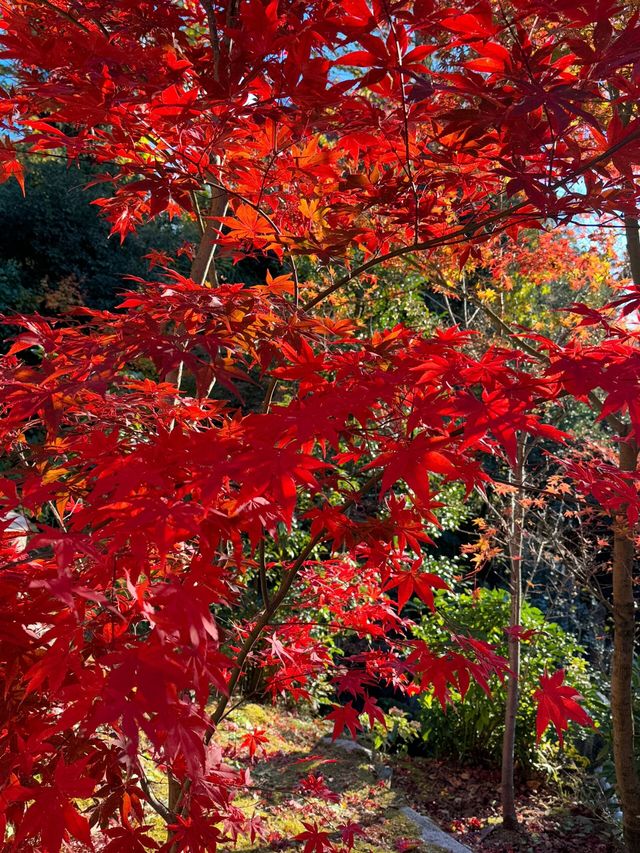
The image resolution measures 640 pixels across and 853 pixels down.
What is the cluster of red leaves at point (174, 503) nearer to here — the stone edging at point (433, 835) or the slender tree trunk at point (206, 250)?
the slender tree trunk at point (206, 250)

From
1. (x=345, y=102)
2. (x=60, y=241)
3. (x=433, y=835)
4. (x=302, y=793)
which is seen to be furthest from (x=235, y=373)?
(x=60, y=241)

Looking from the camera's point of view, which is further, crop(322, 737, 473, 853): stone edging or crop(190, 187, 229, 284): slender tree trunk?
crop(322, 737, 473, 853): stone edging

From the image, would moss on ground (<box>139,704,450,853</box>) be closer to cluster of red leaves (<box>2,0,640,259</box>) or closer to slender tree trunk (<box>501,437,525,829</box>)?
slender tree trunk (<box>501,437,525,829</box>)

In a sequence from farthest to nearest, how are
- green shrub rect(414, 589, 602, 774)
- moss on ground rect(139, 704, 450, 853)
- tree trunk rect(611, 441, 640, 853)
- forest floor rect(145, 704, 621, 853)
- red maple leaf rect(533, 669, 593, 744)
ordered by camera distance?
green shrub rect(414, 589, 602, 774)
forest floor rect(145, 704, 621, 853)
moss on ground rect(139, 704, 450, 853)
tree trunk rect(611, 441, 640, 853)
red maple leaf rect(533, 669, 593, 744)

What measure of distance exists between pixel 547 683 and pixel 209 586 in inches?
36.0

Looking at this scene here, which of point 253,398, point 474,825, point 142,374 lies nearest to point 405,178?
point 474,825

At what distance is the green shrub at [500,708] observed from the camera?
4.39 m

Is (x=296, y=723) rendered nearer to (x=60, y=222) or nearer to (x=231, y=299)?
(x=231, y=299)

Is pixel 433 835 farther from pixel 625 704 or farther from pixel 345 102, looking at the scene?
pixel 345 102

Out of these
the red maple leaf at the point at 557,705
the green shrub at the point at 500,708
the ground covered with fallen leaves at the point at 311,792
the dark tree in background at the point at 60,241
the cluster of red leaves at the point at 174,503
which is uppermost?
the dark tree in background at the point at 60,241

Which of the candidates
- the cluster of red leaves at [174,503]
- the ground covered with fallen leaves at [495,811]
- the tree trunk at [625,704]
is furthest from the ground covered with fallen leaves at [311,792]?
the cluster of red leaves at [174,503]

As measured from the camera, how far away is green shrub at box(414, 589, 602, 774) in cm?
A: 439

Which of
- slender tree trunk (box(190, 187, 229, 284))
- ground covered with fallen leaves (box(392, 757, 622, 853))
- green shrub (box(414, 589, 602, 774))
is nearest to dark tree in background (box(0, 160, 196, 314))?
green shrub (box(414, 589, 602, 774))

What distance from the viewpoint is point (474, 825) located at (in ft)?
12.6
